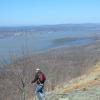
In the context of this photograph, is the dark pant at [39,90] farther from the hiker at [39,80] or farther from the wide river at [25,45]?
the wide river at [25,45]

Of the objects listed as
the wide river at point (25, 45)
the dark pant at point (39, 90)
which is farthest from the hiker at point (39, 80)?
the wide river at point (25, 45)

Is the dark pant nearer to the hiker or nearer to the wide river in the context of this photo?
the hiker

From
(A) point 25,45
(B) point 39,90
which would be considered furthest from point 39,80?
(A) point 25,45

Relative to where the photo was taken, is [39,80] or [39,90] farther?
[39,90]

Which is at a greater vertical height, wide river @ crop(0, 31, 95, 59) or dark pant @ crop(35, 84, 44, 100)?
dark pant @ crop(35, 84, 44, 100)

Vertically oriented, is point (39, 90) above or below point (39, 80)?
below

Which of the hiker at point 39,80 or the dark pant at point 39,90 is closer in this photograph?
the hiker at point 39,80

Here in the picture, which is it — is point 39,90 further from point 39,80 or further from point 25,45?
point 25,45

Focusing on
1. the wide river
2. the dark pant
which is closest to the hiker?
the dark pant

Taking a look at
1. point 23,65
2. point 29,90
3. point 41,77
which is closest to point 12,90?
point 29,90

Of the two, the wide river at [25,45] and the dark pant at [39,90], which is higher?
the dark pant at [39,90]

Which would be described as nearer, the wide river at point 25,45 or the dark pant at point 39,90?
the dark pant at point 39,90

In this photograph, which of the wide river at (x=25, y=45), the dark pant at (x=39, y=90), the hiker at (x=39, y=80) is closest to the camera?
the hiker at (x=39, y=80)

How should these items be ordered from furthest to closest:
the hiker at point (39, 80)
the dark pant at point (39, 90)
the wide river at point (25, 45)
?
the wide river at point (25, 45), the dark pant at point (39, 90), the hiker at point (39, 80)
